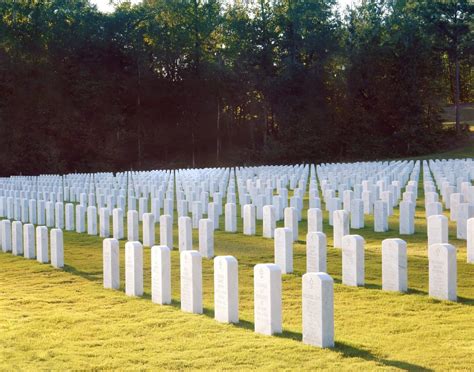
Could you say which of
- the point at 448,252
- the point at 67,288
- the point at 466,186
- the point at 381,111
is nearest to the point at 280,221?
the point at 466,186

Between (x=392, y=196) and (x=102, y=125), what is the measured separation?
3687 centimetres

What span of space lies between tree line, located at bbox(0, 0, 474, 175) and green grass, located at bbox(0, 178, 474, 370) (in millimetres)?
40175

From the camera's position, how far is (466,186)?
704 inches

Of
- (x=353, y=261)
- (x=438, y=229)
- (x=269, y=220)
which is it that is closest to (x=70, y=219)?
(x=269, y=220)

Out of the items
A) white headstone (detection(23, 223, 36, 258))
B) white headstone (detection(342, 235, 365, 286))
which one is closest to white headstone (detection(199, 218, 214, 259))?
white headstone (detection(23, 223, 36, 258))

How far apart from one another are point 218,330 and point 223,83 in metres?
46.9

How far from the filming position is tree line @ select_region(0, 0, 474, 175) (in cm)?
5031

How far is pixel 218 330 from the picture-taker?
7.24 metres

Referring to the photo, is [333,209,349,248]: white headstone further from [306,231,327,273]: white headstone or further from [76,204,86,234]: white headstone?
[76,204,86,234]: white headstone

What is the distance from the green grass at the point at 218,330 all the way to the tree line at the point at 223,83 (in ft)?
132

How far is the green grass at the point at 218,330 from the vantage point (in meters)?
6.19

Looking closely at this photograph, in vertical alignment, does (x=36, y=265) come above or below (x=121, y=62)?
below

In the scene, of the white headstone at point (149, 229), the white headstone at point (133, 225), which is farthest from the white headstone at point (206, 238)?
the white headstone at point (133, 225)

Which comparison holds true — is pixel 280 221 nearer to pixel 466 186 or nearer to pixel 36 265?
pixel 466 186
